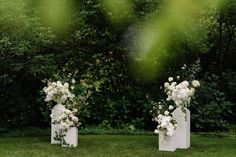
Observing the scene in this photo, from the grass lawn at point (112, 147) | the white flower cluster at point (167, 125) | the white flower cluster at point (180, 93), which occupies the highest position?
the white flower cluster at point (180, 93)

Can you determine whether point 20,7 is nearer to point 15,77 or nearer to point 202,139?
point 15,77

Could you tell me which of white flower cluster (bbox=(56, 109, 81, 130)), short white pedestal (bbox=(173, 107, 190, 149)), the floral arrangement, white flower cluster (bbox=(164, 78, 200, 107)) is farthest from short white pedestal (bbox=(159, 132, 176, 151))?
white flower cluster (bbox=(56, 109, 81, 130))

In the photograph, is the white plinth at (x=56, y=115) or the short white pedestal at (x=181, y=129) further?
the white plinth at (x=56, y=115)

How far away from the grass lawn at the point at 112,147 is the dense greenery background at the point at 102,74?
158 cm

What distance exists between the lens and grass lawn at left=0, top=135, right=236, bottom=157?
10359 mm

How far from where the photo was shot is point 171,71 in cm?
1501

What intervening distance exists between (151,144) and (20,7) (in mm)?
4085

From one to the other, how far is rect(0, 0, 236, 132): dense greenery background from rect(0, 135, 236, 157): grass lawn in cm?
158

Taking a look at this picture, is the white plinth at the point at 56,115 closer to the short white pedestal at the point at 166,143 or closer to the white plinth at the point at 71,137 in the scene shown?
the white plinth at the point at 71,137

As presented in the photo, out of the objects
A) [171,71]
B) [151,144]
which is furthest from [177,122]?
[171,71]

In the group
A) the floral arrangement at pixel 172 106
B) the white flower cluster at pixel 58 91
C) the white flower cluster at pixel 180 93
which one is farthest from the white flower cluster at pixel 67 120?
the white flower cluster at pixel 180 93

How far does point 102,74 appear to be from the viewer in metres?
15.8

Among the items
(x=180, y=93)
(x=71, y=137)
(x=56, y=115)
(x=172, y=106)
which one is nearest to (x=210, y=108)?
(x=172, y=106)

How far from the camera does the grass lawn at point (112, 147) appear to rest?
10359mm
